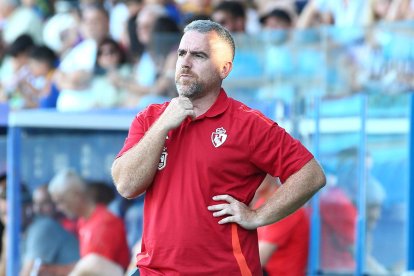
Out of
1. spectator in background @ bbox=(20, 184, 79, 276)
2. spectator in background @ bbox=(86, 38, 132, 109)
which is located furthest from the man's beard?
spectator in background @ bbox=(86, 38, 132, 109)

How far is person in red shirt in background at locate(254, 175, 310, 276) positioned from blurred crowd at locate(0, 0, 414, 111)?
1801mm

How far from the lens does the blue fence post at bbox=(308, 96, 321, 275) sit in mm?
8250

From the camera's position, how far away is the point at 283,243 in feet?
25.1

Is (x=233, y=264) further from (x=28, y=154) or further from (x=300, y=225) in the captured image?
(x=28, y=154)

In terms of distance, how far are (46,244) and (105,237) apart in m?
0.69

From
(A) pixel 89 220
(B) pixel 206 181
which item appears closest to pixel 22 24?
(A) pixel 89 220

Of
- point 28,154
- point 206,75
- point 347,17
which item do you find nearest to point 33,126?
point 28,154

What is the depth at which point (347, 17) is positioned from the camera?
32.9ft

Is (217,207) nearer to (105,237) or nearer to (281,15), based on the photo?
(105,237)

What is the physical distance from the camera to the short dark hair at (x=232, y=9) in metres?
10.6

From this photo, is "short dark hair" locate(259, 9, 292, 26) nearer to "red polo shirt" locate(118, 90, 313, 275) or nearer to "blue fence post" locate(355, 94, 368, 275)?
"blue fence post" locate(355, 94, 368, 275)

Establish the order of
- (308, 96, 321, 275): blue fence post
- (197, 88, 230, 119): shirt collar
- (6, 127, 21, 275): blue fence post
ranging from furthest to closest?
(6, 127, 21, 275): blue fence post → (308, 96, 321, 275): blue fence post → (197, 88, 230, 119): shirt collar

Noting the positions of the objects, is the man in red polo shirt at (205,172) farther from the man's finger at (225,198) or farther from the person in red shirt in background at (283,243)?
the person in red shirt in background at (283,243)

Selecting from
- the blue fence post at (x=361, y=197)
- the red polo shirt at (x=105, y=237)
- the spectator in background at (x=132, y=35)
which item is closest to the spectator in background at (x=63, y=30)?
the spectator in background at (x=132, y=35)
